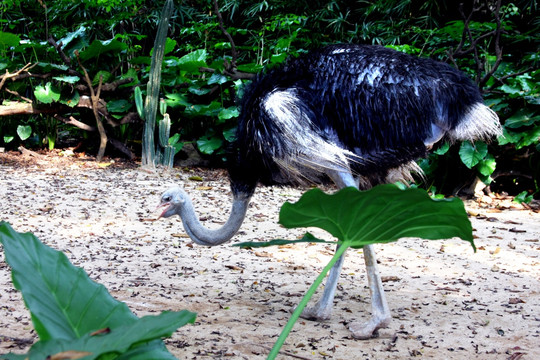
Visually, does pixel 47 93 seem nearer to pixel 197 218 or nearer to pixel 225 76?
pixel 225 76

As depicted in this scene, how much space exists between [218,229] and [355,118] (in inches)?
36.6

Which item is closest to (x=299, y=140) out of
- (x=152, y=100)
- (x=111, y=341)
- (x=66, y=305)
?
(x=66, y=305)

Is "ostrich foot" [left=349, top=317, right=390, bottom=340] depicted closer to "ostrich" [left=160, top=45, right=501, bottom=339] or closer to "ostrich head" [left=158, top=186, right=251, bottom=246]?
"ostrich" [left=160, top=45, right=501, bottom=339]

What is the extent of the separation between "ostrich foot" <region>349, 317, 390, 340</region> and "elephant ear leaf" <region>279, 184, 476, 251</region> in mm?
1608

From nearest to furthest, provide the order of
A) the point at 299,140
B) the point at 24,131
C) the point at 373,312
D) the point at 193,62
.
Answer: the point at 299,140, the point at 373,312, the point at 193,62, the point at 24,131

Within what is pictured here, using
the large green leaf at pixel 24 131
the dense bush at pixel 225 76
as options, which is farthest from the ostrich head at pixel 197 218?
the large green leaf at pixel 24 131

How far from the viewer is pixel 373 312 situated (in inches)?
114

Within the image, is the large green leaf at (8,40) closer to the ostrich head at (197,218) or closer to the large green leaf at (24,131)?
the large green leaf at (24,131)

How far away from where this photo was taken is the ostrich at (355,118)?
2.81 metres

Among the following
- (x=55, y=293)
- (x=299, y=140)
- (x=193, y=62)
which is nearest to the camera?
(x=55, y=293)

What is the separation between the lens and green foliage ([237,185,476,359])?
3.85 ft

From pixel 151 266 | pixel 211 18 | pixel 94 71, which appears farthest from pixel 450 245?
pixel 211 18

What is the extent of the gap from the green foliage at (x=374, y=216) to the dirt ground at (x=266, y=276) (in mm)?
1339

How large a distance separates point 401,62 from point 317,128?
517mm
